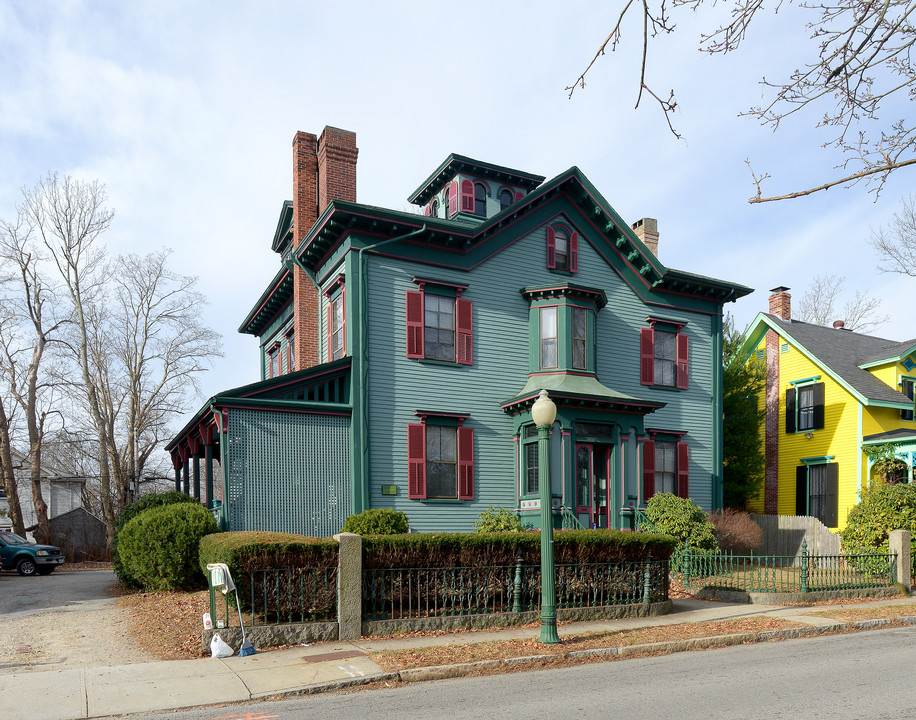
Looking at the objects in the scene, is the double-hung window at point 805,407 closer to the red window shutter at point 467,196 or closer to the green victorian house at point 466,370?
the green victorian house at point 466,370

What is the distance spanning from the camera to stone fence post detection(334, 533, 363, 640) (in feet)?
36.2

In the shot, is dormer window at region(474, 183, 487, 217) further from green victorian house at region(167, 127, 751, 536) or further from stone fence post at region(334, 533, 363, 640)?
stone fence post at region(334, 533, 363, 640)

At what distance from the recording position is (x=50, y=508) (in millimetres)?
58719

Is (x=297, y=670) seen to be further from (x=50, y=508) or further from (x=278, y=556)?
(x=50, y=508)

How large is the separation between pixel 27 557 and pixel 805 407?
29015mm

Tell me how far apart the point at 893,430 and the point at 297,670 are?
942 inches

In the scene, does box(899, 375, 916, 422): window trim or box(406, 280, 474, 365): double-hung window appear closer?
box(406, 280, 474, 365): double-hung window

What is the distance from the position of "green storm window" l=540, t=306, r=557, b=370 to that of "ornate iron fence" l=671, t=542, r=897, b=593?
588 centimetres

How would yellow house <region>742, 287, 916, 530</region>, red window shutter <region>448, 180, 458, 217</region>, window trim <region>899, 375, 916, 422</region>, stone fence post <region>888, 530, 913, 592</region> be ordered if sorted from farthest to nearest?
window trim <region>899, 375, 916, 422</region>, yellow house <region>742, 287, 916, 530</region>, red window shutter <region>448, 180, 458, 217</region>, stone fence post <region>888, 530, 913, 592</region>

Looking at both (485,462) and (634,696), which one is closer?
(634,696)

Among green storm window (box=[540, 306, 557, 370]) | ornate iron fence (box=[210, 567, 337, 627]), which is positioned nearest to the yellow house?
green storm window (box=[540, 306, 557, 370])

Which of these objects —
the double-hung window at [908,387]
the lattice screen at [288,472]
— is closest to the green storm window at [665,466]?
the lattice screen at [288,472]

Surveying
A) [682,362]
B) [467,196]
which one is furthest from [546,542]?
[467,196]

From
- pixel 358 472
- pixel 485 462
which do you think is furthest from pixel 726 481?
pixel 358 472
